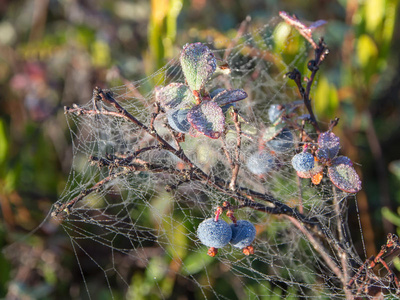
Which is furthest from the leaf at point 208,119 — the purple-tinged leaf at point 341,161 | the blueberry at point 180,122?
the purple-tinged leaf at point 341,161

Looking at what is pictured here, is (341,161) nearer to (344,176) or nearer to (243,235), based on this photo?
Result: (344,176)

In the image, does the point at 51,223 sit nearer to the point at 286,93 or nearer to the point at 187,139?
the point at 187,139

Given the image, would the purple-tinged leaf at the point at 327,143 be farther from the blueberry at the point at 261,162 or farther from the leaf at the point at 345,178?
the blueberry at the point at 261,162

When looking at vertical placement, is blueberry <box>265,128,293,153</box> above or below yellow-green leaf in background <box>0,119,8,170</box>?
above

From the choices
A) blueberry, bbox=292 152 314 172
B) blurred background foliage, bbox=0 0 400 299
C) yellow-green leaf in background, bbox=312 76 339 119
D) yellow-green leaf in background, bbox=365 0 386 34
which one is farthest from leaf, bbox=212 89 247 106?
yellow-green leaf in background, bbox=365 0 386 34

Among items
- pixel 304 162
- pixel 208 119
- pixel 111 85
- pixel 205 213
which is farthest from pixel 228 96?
pixel 111 85

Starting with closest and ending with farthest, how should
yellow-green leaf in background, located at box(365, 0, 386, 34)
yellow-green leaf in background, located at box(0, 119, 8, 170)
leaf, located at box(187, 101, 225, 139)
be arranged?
leaf, located at box(187, 101, 225, 139), yellow-green leaf in background, located at box(0, 119, 8, 170), yellow-green leaf in background, located at box(365, 0, 386, 34)

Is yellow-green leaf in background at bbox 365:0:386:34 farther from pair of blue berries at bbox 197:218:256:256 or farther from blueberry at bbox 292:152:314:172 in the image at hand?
pair of blue berries at bbox 197:218:256:256

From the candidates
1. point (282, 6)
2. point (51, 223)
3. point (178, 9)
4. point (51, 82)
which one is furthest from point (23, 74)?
point (282, 6)
